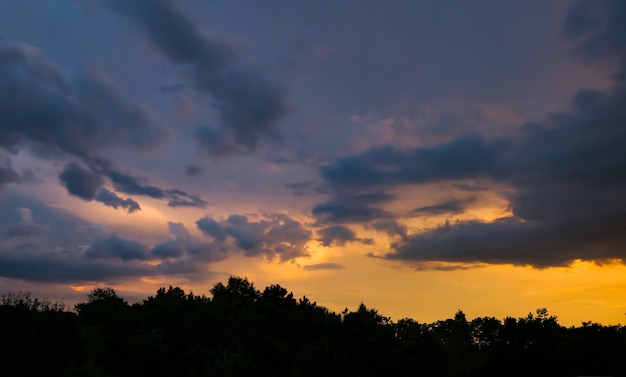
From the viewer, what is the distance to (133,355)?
207 ft

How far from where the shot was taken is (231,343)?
68.5 metres

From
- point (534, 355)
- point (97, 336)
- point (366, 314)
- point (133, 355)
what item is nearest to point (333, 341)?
point (366, 314)

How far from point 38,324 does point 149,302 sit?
57.4 ft

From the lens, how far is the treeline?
191 feet

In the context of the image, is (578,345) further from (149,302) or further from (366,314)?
(149,302)

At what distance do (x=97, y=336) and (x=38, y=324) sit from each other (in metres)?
6.39

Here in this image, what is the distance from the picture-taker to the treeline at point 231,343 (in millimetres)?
58094

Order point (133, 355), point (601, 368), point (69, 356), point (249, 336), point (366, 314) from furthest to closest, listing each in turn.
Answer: point (601, 368), point (366, 314), point (249, 336), point (133, 355), point (69, 356)

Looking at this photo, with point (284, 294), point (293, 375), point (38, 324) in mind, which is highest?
point (284, 294)

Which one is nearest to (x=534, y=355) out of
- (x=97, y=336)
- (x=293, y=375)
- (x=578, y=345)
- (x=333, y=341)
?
(x=578, y=345)

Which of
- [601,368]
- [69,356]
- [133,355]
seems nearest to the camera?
[69,356]

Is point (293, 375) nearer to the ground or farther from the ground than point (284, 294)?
nearer to the ground

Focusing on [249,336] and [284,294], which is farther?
[284,294]

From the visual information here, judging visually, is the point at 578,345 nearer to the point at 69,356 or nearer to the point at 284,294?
the point at 284,294
